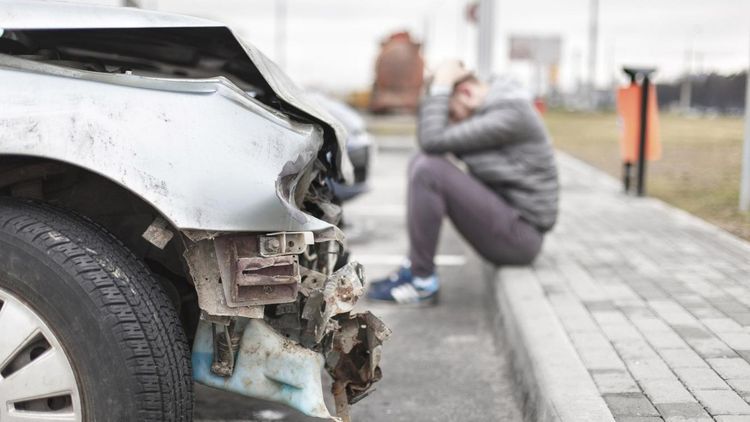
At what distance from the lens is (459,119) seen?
4.98 m

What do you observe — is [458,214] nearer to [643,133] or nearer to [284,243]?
[284,243]

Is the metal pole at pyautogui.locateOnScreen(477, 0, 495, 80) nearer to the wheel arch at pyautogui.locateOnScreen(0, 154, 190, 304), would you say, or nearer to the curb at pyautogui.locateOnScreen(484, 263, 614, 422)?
the curb at pyautogui.locateOnScreen(484, 263, 614, 422)

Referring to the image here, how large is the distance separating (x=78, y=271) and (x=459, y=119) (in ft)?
10.2

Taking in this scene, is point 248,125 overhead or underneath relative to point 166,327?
overhead

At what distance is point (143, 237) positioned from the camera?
7.70 ft

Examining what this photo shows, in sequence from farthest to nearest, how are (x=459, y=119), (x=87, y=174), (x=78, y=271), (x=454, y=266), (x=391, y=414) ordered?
(x=454, y=266)
(x=459, y=119)
(x=391, y=414)
(x=87, y=174)
(x=78, y=271)

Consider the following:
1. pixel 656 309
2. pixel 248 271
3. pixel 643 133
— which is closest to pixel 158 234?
pixel 248 271

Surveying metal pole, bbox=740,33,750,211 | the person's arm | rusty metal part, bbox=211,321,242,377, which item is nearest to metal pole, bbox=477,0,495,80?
metal pole, bbox=740,33,750,211

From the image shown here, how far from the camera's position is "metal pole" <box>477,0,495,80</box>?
44.8ft

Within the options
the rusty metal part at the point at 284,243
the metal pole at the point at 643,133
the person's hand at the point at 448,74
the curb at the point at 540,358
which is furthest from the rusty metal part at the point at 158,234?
the metal pole at the point at 643,133

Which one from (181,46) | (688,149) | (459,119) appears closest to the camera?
(181,46)

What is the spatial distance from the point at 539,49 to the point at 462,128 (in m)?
41.6

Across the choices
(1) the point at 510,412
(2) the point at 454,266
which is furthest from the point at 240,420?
(2) the point at 454,266

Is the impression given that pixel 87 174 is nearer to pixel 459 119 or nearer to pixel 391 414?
pixel 391 414
